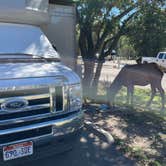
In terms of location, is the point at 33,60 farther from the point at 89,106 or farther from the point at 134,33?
the point at 134,33

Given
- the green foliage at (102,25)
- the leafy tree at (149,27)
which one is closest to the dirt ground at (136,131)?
the leafy tree at (149,27)

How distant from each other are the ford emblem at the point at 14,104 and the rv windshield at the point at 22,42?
4.11 ft

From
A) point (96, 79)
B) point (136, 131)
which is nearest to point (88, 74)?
point (96, 79)

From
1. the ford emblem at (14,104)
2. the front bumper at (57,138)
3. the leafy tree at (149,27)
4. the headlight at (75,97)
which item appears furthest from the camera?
the leafy tree at (149,27)

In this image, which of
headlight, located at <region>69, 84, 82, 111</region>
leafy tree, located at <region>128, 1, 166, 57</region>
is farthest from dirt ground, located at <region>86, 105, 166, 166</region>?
leafy tree, located at <region>128, 1, 166, 57</region>

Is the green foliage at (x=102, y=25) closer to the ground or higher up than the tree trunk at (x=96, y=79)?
higher up

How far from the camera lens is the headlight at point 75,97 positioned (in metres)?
4.46

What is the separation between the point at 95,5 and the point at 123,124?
423 cm

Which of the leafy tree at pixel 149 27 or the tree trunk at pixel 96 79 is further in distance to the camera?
the tree trunk at pixel 96 79

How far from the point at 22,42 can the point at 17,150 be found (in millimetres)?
2267

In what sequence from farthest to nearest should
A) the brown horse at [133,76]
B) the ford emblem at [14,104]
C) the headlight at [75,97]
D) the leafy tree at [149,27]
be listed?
the leafy tree at [149,27] → the brown horse at [133,76] → the headlight at [75,97] → the ford emblem at [14,104]

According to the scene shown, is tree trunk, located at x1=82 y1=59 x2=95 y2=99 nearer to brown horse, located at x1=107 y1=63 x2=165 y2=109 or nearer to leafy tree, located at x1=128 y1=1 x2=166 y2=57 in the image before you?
leafy tree, located at x1=128 y1=1 x2=166 y2=57

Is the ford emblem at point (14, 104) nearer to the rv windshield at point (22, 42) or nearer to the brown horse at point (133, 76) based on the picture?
the rv windshield at point (22, 42)

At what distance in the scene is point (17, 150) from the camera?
13.0ft
